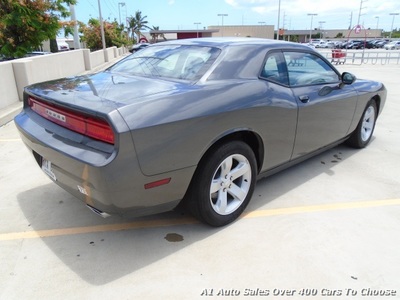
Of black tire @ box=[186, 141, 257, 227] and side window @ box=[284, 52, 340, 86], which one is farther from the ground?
side window @ box=[284, 52, 340, 86]

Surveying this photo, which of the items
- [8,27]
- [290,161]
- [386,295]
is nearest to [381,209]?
[290,161]

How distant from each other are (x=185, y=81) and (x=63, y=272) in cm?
175

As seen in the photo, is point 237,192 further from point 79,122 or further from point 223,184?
point 79,122

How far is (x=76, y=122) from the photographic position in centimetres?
253

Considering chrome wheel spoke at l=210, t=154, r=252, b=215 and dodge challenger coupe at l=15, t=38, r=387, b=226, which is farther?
chrome wheel spoke at l=210, t=154, r=252, b=215

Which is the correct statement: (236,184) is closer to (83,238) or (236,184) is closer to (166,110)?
(166,110)

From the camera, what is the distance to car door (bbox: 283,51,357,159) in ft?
11.8

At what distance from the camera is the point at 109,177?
7.32ft

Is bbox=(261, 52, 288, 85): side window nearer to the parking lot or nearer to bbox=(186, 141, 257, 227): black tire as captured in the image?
bbox=(186, 141, 257, 227): black tire

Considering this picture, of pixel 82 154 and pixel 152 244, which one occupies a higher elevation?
pixel 82 154

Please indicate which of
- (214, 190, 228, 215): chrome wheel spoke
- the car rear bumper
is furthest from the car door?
the car rear bumper

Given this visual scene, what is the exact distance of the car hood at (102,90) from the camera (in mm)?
2426

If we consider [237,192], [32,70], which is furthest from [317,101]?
[32,70]

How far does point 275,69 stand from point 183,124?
4.56ft
